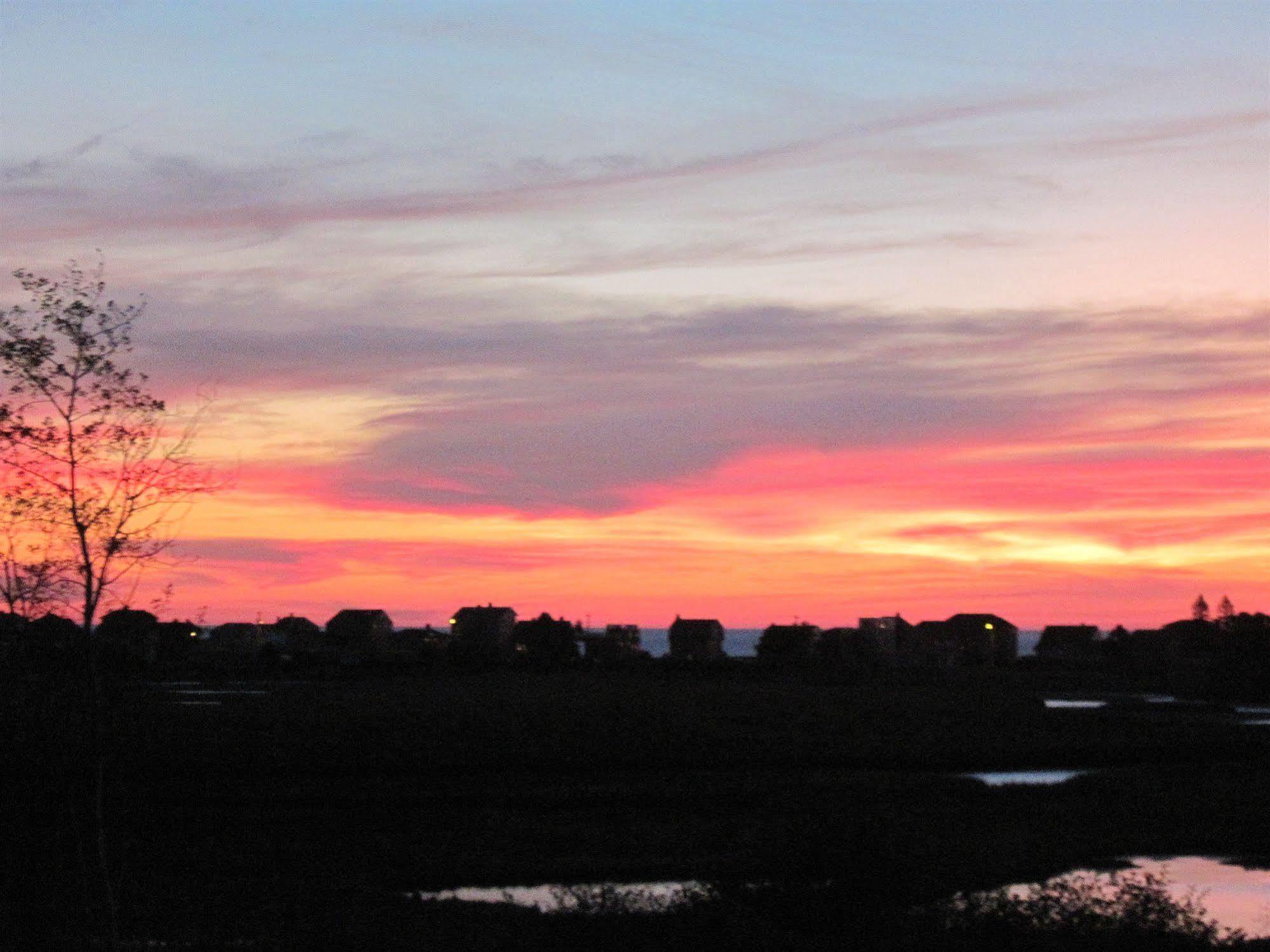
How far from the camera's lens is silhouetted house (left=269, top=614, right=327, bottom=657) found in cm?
16725

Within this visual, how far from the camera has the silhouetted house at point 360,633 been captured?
528 ft

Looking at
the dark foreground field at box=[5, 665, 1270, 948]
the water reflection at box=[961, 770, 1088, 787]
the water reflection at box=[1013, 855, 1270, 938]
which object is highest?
the dark foreground field at box=[5, 665, 1270, 948]

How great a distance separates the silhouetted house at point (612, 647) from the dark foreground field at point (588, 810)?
70.7 m

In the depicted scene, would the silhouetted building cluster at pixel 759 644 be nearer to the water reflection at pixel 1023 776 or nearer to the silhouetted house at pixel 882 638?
the silhouetted house at pixel 882 638

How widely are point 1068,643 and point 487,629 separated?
82.0 m

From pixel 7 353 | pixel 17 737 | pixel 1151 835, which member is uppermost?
pixel 7 353

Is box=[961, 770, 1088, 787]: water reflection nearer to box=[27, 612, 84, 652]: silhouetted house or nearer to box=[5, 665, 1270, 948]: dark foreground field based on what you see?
box=[5, 665, 1270, 948]: dark foreground field

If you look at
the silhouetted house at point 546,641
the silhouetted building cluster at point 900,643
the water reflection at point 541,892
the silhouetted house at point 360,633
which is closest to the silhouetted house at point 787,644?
the silhouetted building cluster at point 900,643

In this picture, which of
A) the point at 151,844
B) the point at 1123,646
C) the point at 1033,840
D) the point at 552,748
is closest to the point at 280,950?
the point at 151,844

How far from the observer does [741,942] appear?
63.5 ft

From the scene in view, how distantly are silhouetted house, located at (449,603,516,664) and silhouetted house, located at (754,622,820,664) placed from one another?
97.5 feet

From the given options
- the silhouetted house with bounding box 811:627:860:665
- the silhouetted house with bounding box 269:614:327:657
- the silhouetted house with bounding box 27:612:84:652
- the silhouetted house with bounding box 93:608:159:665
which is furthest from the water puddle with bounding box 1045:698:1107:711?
the silhouetted house with bounding box 269:614:327:657

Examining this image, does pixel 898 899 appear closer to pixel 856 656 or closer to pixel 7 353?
pixel 7 353

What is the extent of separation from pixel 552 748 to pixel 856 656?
108m
